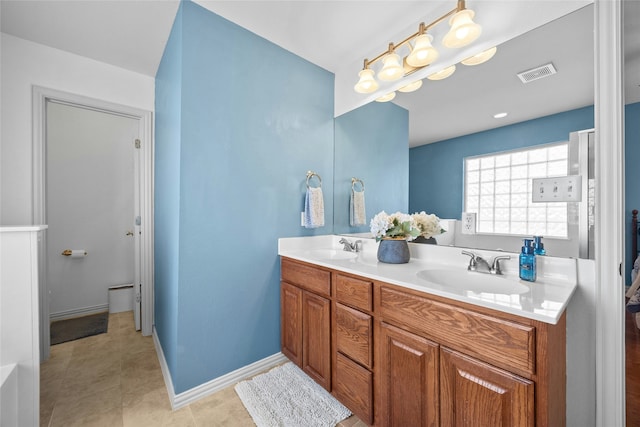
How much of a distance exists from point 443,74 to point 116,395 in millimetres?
2804

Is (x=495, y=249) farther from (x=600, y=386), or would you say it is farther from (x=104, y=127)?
(x=104, y=127)

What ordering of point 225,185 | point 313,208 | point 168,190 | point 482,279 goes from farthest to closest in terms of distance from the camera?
point 313,208
point 168,190
point 225,185
point 482,279

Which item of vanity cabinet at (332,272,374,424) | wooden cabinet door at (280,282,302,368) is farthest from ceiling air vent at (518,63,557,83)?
wooden cabinet door at (280,282,302,368)

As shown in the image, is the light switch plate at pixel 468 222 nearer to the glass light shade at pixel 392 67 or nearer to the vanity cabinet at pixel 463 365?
the vanity cabinet at pixel 463 365

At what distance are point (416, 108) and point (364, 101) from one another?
0.47 metres

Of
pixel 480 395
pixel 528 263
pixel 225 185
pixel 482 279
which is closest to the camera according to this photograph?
pixel 480 395

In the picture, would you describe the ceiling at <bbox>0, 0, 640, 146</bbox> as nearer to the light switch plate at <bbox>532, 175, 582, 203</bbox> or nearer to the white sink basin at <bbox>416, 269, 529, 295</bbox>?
the light switch plate at <bbox>532, 175, 582, 203</bbox>

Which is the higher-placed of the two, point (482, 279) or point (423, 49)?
point (423, 49)

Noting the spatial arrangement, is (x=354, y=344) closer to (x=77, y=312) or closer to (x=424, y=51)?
(x=424, y=51)

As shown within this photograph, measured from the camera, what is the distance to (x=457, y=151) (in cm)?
151

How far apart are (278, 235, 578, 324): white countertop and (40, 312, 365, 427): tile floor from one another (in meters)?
0.87

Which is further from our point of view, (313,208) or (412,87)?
(313,208)

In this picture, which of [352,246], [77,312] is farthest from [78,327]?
[352,246]

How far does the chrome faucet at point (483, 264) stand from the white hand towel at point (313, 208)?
1060 mm
